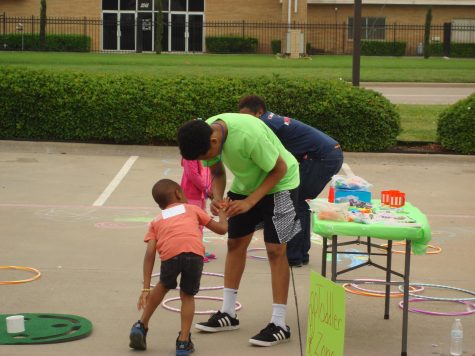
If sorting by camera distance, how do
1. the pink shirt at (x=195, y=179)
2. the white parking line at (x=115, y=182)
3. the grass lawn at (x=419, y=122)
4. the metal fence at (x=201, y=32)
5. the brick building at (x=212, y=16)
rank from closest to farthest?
the pink shirt at (x=195, y=179) < the white parking line at (x=115, y=182) < the grass lawn at (x=419, y=122) < the metal fence at (x=201, y=32) < the brick building at (x=212, y=16)

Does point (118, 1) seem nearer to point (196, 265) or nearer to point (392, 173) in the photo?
point (392, 173)

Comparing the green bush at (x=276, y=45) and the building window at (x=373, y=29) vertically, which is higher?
the building window at (x=373, y=29)

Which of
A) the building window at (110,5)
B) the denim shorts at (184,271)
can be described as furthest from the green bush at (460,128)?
the building window at (110,5)

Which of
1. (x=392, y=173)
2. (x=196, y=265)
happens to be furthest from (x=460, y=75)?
(x=196, y=265)

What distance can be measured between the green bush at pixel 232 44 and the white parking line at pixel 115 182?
32.1 meters

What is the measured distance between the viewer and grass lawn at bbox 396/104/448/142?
15.8 meters

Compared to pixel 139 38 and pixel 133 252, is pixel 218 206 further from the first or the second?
pixel 139 38

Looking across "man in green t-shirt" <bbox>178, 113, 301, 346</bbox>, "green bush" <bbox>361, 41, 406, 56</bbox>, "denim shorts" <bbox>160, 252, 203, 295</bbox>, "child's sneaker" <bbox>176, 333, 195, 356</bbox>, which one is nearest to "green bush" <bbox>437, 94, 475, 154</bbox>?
"man in green t-shirt" <bbox>178, 113, 301, 346</bbox>

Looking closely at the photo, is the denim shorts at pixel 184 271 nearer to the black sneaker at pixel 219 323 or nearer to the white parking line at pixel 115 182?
the black sneaker at pixel 219 323

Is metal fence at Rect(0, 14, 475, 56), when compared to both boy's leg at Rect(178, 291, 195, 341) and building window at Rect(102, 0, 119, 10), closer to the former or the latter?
building window at Rect(102, 0, 119, 10)

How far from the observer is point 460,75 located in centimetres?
2969

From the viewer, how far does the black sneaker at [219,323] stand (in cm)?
627

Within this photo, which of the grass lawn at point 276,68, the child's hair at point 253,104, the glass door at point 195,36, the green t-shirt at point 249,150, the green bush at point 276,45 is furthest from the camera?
the glass door at point 195,36

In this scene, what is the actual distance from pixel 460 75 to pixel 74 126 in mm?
17925
